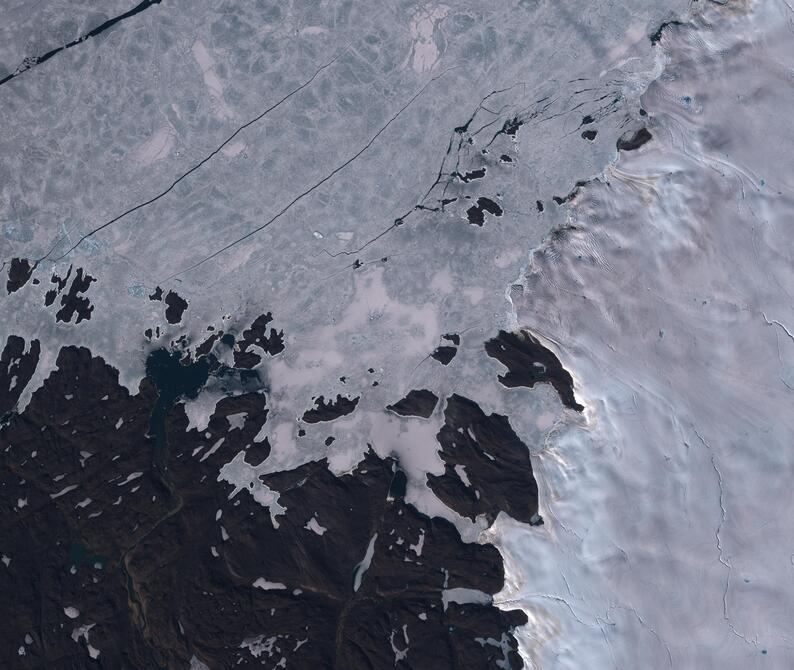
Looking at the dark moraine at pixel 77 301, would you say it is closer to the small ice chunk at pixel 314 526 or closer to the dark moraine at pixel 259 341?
the dark moraine at pixel 259 341

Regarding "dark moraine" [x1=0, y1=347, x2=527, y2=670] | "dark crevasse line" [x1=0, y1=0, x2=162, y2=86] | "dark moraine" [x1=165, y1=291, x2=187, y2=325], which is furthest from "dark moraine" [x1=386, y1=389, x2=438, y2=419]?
"dark crevasse line" [x1=0, y1=0, x2=162, y2=86]

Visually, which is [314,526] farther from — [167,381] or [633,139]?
[633,139]

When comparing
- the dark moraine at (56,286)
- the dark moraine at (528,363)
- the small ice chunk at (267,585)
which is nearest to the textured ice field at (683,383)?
the dark moraine at (528,363)

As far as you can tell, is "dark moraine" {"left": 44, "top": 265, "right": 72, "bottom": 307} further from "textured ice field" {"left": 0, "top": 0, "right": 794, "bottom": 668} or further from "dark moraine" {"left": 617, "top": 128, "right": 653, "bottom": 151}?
"dark moraine" {"left": 617, "top": 128, "right": 653, "bottom": 151}

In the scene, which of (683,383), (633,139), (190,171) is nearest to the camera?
(683,383)

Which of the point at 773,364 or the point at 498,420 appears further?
the point at 498,420

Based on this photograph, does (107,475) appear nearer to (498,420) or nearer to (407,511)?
(407,511)

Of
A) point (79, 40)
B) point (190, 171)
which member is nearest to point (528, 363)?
point (190, 171)

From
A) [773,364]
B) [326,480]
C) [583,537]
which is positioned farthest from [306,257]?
[773,364]
